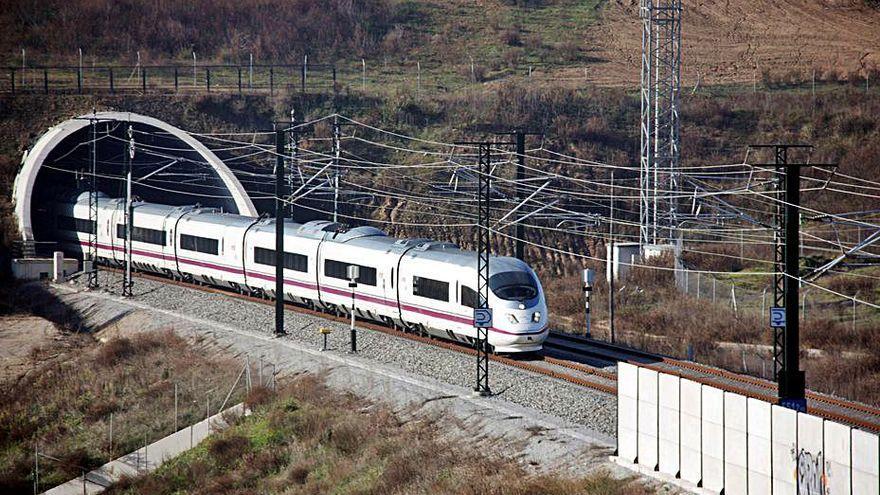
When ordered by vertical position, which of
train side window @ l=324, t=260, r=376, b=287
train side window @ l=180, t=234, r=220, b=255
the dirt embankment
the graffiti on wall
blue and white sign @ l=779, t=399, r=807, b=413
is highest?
the dirt embankment

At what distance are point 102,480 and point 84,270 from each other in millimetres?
24619

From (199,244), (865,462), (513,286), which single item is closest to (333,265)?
(513,286)

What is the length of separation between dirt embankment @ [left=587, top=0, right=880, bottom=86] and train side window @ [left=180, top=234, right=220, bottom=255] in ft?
136

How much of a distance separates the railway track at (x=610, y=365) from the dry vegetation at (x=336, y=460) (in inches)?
175

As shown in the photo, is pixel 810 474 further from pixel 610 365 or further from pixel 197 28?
pixel 197 28

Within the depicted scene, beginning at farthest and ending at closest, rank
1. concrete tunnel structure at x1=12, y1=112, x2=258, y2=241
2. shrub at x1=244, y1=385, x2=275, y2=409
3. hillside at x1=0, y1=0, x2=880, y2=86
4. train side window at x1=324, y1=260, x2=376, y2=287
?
hillside at x1=0, y1=0, x2=880, y2=86, concrete tunnel structure at x1=12, y1=112, x2=258, y2=241, train side window at x1=324, y1=260, x2=376, y2=287, shrub at x1=244, y1=385, x2=275, y2=409

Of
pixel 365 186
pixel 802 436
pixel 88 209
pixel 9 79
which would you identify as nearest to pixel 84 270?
pixel 88 209

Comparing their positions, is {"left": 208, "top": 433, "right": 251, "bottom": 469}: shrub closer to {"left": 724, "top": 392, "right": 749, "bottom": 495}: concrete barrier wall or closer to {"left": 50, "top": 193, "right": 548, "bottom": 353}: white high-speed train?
{"left": 50, "top": 193, "right": 548, "bottom": 353}: white high-speed train

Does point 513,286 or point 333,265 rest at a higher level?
point 333,265

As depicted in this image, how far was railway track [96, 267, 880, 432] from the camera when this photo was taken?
25469 millimetres

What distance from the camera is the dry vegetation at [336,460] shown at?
21719 millimetres

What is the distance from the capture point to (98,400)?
1335 inches

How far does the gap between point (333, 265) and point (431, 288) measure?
5.79 metres

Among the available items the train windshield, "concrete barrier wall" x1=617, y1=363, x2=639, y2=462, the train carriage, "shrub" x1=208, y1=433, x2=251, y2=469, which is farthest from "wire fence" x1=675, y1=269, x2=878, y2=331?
"shrub" x1=208, y1=433, x2=251, y2=469
